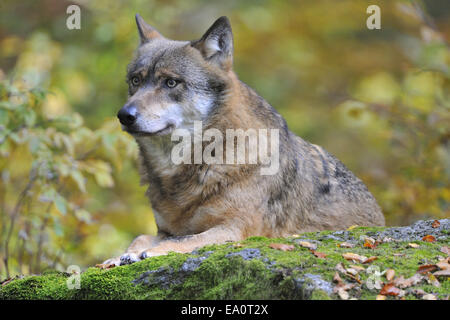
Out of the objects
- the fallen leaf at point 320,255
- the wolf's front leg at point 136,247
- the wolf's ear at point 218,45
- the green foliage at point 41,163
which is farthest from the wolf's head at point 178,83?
the fallen leaf at point 320,255

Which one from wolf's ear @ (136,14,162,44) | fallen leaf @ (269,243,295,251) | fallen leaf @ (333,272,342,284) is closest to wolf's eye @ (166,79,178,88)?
wolf's ear @ (136,14,162,44)

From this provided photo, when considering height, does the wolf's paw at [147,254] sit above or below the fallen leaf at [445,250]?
below

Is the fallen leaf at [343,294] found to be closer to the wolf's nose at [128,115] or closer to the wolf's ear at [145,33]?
the wolf's nose at [128,115]

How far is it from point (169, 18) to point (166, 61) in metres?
5.44

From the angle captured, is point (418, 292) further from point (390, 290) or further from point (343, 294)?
point (343, 294)

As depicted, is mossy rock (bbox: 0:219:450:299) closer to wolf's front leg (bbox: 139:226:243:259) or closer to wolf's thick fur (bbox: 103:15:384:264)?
wolf's front leg (bbox: 139:226:243:259)

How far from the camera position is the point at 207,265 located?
397 cm

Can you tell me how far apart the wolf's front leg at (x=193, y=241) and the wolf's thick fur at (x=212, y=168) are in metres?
0.01

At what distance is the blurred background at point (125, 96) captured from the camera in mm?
6853

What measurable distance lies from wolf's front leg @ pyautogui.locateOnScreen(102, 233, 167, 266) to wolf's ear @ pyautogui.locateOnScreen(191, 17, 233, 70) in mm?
1914

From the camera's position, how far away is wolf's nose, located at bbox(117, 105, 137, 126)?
525cm
